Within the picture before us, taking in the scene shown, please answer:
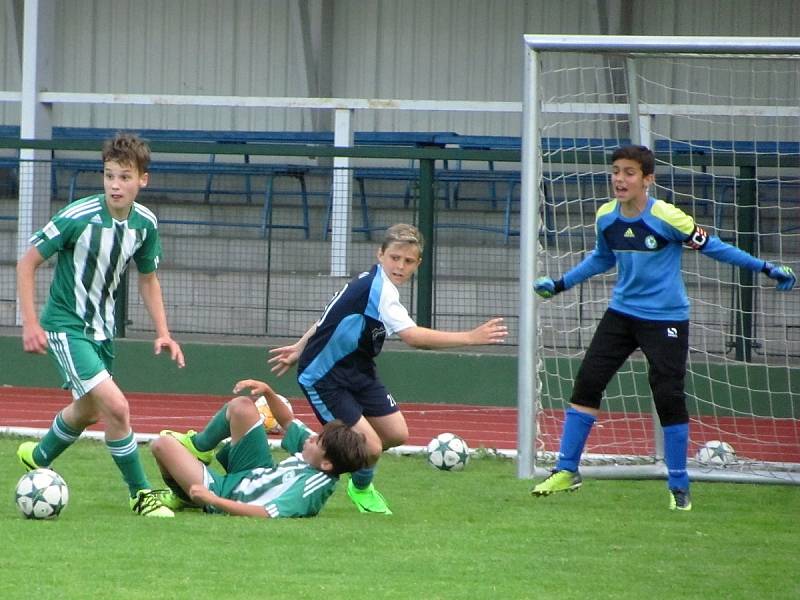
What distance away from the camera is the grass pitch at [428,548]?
5.22 metres

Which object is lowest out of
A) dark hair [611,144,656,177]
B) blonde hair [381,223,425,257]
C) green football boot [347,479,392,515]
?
green football boot [347,479,392,515]

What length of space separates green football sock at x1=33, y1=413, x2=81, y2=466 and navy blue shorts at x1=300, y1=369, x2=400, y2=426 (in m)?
1.15

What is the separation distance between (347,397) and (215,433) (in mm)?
661

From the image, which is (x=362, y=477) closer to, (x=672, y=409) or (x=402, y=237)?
(x=402, y=237)

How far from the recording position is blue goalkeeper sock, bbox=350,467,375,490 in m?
7.04

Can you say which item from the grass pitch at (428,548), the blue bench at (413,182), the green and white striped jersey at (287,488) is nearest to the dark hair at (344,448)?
the green and white striped jersey at (287,488)

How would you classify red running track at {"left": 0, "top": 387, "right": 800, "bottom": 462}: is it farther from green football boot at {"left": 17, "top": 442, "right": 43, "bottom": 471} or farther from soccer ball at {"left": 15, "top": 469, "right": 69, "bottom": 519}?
soccer ball at {"left": 15, "top": 469, "right": 69, "bottom": 519}

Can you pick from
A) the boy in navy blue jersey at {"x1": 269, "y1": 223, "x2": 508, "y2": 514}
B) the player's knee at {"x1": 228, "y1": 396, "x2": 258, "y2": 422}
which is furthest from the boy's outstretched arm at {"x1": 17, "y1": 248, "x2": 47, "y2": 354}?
the boy in navy blue jersey at {"x1": 269, "y1": 223, "x2": 508, "y2": 514}

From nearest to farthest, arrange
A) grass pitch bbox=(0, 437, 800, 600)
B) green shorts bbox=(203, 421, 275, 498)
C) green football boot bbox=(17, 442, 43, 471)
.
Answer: grass pitch bbox=(0, 437, 800, 600) < green shorts bbox=(203, 421, 275, 498) < green football boot bbox=(17, 442, 43, 471)

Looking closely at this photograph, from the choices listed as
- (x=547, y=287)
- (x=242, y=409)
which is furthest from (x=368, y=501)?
(x=547, y=287)

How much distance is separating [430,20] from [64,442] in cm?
1190

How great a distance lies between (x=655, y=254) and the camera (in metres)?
7.36

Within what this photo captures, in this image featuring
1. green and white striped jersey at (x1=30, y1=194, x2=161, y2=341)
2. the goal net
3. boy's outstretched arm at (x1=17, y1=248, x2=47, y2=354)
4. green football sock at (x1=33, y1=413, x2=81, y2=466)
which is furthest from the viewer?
the goal net

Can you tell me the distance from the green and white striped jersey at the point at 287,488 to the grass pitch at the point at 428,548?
96 mm
